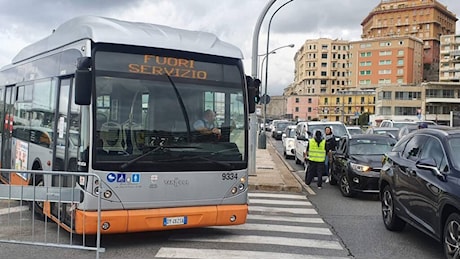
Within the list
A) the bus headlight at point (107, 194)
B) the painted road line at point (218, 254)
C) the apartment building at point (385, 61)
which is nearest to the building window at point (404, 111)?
the apartment building at point (385, 61)

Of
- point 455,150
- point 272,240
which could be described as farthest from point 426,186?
point 272,240

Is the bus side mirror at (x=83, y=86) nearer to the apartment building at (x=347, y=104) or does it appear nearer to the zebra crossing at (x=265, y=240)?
the zebra crossing at (x=265, y=240)

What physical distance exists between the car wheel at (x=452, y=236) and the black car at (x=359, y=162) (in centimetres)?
568

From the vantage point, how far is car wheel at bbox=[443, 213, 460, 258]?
590 centimetres

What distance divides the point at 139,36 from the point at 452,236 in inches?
191

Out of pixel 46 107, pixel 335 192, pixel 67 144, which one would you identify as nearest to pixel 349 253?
pixel 67 144

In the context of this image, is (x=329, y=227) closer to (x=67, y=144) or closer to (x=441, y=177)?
(x=441, y=177)

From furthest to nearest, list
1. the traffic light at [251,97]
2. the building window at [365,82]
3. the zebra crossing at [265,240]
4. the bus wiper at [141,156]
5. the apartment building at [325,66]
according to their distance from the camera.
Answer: the apartment building at [325,66] → the building window at [365,82] → the traffic light at [251,97] → the zebra crossing at [265,240] → the bus wiper at [141,156]

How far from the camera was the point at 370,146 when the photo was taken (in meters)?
13.3

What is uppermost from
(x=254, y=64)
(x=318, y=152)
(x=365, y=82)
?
(x=365, y=82)

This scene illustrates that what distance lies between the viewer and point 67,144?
7.25m

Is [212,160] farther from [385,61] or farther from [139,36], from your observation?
[385,61]

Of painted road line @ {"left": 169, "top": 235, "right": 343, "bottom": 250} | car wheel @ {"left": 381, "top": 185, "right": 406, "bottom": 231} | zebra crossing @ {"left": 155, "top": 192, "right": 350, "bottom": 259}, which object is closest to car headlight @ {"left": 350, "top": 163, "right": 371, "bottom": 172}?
zebra crossing @ {"left": 155, "top": 192, "right": 350, "bottom": 259}

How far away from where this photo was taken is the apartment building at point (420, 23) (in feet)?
498
